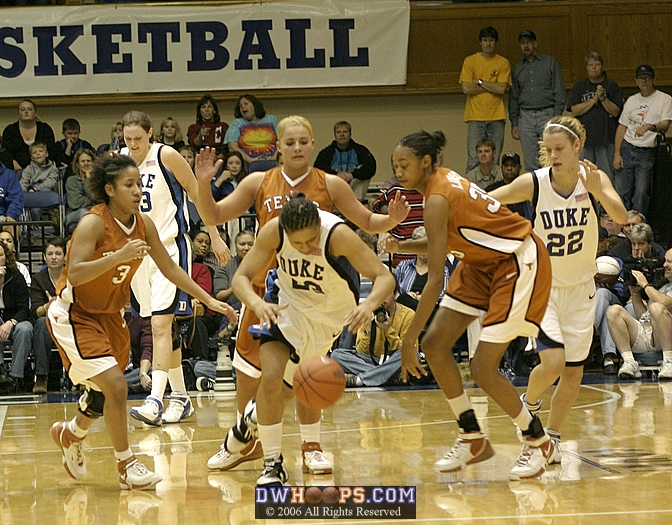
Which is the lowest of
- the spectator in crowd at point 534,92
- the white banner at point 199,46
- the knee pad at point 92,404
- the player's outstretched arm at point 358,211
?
the knee pad at point 92,404

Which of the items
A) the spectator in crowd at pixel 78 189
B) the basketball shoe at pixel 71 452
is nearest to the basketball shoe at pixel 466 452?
the basketball shoe at pixel 71 452

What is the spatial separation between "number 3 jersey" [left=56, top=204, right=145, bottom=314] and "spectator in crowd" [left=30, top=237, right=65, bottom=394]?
431 cm

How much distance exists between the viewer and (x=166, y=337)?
24.4 ft

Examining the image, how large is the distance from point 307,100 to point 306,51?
1.01 m

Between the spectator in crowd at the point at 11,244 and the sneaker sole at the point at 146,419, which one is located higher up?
the spectator in crowd at the point at 11,244

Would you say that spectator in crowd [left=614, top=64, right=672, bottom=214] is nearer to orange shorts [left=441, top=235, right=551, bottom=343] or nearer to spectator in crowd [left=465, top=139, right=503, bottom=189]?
spectator in crowd [left=465, top=139, right=503, bottom=189]

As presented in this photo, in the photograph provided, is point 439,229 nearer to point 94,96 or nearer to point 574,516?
point 574,516

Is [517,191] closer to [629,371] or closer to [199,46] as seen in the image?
[629,371]

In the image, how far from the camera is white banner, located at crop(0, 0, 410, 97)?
44.4 feet

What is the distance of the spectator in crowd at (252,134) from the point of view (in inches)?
496

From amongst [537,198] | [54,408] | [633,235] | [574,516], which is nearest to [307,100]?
[633,235]

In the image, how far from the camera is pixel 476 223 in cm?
518

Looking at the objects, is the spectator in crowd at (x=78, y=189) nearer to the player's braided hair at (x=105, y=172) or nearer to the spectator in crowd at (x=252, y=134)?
the spectator in crowd at (x=252, y=134)

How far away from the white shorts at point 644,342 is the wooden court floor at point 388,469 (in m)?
1.43
